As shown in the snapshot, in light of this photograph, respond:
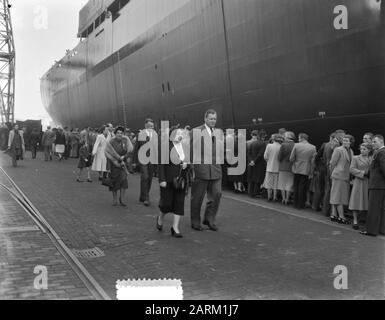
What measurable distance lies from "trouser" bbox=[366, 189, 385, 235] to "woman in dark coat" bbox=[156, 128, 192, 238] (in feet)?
8.29

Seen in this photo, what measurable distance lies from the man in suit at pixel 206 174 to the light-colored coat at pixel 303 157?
2.19m

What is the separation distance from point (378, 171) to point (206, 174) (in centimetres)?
235

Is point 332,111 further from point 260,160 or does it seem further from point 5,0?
point 5,0

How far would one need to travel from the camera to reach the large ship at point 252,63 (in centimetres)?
766

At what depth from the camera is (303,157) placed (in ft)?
27.5

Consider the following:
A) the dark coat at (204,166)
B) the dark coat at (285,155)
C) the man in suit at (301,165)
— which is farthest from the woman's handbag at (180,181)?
the dark coat at (285,155)

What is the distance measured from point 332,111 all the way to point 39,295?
6.00 m

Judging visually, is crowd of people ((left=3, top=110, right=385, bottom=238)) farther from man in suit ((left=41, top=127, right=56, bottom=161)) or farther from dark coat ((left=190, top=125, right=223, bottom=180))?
man in suit ((left=41, top=127, right=56, bottom=161))

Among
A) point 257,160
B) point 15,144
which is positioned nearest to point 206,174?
point 257,160

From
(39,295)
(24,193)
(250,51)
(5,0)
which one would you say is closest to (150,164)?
(24,193)

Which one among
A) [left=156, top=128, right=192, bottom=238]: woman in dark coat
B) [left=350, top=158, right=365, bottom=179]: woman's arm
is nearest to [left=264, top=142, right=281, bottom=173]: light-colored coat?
[left=350, top=158, right=365, bottom=179]: woman's arm

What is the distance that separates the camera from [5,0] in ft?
117

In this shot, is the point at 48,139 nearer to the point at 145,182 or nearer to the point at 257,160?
the point at 145,182

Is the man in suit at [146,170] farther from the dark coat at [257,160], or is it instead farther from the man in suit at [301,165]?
the man in suit at [301,165]
